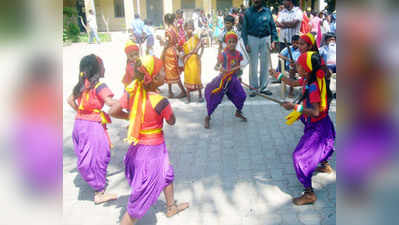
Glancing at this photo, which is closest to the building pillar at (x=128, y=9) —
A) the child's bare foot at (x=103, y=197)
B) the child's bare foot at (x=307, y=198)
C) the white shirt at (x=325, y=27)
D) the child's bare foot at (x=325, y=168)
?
the white shirt at (x=325, y=27)

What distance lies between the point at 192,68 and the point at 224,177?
11.9 feet

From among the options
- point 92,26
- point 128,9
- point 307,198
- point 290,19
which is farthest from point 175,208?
point 128,9

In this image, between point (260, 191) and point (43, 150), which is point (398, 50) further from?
point (260, 191)

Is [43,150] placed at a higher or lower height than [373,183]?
higher

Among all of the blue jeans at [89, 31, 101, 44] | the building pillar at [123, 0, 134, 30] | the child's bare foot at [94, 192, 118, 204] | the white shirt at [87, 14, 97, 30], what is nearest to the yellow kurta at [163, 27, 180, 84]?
the child's bare foot at [94, 192, 118, 204]

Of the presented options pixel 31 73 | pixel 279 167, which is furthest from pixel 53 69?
pixel 279 167

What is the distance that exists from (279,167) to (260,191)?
0.68 metres

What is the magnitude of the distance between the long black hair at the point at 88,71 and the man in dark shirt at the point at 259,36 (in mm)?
4421

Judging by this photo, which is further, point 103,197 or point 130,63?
point 130,63

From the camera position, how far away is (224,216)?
145 inches

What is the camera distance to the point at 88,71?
3.72 m

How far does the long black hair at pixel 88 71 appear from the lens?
3725mm

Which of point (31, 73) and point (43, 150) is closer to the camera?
point (31, 73)

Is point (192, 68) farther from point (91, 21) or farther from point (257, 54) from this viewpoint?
point (91, 21)
